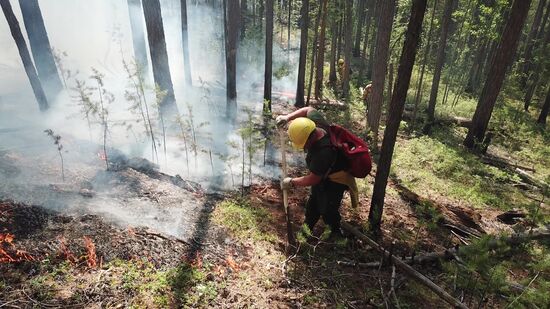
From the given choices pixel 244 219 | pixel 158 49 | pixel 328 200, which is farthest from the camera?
pixel 158 49

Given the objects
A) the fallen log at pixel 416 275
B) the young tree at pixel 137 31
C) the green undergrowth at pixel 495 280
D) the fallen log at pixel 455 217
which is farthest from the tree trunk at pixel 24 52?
the green undergrowth at pixel 495 280

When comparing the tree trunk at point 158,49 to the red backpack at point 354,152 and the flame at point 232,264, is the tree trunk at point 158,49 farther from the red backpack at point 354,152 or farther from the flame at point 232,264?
the red backpack at point 354,152

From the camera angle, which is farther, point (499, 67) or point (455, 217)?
point (499, 67)

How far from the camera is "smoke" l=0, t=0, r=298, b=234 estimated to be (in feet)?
17.6

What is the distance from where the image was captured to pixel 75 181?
18.6 ft

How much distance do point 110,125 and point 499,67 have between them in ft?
41.2

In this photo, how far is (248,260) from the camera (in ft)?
14.5

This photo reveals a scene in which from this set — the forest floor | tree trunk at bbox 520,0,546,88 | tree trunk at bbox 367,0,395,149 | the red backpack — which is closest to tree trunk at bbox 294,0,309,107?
tree trunk at bbox 367,0,395,149

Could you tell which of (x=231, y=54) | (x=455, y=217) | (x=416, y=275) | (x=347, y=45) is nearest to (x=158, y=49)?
(x=231, y=54)

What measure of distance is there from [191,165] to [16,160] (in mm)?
3393

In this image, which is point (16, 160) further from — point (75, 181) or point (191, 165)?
point (191, 165)

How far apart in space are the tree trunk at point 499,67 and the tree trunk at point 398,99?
835 cm

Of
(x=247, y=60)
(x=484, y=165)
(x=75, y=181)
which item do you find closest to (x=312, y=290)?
(x=75, y=181)

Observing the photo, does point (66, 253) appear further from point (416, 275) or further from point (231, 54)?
point (231, 54)
